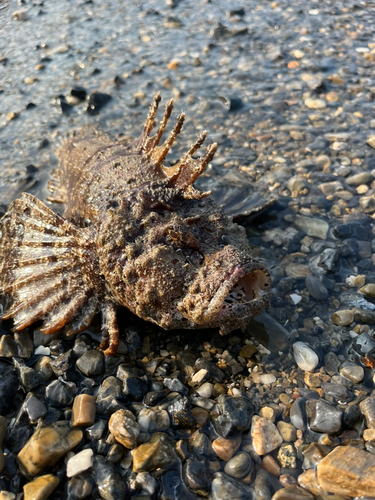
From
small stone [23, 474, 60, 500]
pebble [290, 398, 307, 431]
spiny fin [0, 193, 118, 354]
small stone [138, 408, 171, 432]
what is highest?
spiny fin [0, 193, 118, 354]

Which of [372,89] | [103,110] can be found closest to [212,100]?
[103,110]

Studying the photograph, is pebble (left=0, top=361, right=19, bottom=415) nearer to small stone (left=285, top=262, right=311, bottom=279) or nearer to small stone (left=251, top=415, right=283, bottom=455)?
small stone (left=251, top=415, right=283, bottom=455)

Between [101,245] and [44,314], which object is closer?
[101,245]

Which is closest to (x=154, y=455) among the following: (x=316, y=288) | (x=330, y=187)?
(x=316, y=288)

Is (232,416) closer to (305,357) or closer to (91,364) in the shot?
(305,357)

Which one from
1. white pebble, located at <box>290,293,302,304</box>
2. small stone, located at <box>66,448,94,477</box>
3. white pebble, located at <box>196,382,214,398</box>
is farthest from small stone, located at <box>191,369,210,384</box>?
white pebble, located at <box>290,293,302,304</box>

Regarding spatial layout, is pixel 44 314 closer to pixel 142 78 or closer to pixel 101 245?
pixel 101 245

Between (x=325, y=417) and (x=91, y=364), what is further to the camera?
(x=91, y=364)
